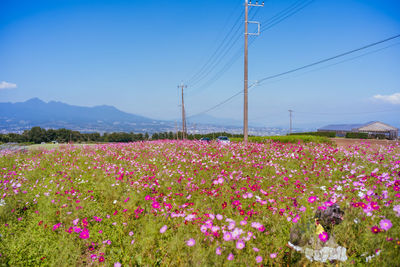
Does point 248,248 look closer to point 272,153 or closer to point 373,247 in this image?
point 373,247

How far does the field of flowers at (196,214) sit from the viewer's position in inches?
113

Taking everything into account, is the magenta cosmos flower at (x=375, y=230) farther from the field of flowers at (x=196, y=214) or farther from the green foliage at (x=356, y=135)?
the green foliage at (x=356, y=135)

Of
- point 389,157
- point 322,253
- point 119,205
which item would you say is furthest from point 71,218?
point 389,157

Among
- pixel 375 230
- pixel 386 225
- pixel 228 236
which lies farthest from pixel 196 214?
pixel 386 225

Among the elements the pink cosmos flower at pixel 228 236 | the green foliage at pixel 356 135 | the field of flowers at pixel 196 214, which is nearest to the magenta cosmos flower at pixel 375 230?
the field of flowers at pixel 196 214

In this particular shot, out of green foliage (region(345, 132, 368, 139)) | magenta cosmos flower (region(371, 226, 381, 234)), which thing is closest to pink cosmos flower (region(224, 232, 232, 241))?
magenta cosmos flower (region(371, 226, 381, 234))

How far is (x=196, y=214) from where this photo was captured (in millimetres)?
3830

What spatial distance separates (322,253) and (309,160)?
569 centimetres

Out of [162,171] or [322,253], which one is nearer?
[322,253]

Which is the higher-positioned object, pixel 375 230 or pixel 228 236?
pixel 375 230

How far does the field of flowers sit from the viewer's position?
2.87 meters

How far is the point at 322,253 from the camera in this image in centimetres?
262

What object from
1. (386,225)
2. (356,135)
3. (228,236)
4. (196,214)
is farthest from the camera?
(356,135)

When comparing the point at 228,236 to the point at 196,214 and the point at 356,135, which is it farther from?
the point at 356,135
